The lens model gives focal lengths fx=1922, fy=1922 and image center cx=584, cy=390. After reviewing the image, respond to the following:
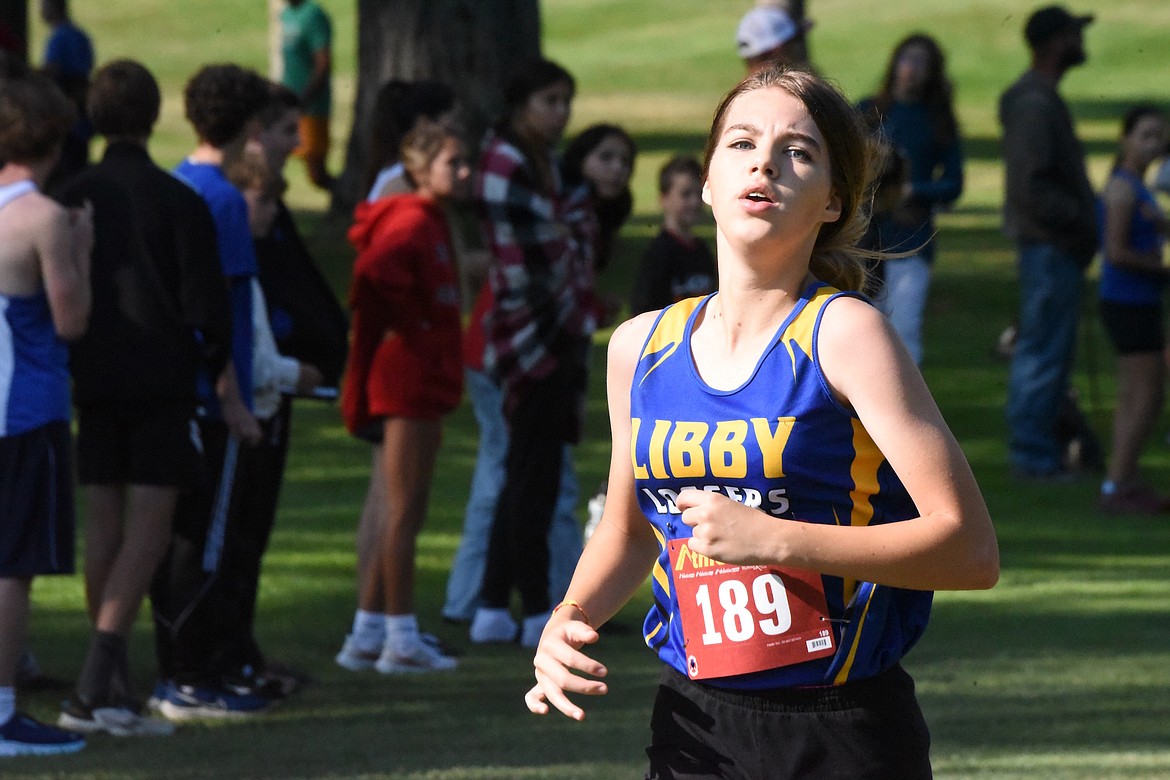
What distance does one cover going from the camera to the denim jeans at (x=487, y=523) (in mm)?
7977

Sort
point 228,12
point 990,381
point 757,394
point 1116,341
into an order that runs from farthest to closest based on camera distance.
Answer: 1. point 228,12
2. point 990,381
3. point 1116,341
4. point 757,394

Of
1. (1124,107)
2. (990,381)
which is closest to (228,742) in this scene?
(990,381)

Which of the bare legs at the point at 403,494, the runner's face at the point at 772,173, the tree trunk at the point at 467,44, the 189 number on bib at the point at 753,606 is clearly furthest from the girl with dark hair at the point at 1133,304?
the 189 number on bib at the point at 753,606

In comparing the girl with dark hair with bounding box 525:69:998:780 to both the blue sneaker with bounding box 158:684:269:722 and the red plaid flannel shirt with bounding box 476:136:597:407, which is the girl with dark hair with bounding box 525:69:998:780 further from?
the red plaid flannel shirt with bounding box 476:136:597:407

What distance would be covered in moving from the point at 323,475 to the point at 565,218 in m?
4.17

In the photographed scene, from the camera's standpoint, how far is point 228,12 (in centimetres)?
4491

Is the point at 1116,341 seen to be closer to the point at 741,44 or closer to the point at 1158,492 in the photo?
the point at 1158,492

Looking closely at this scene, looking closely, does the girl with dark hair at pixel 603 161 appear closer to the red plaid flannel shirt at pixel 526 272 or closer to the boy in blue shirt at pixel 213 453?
the red plaid flannel shirt at pixel 526 272

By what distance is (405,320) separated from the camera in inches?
280

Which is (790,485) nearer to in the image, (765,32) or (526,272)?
(526,272)

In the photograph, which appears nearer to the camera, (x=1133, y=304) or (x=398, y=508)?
(x=398, y=508)

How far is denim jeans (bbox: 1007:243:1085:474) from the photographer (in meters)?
10.8

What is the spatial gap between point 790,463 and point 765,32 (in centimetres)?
605

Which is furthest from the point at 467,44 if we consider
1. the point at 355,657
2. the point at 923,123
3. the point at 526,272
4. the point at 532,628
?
the point at 355,657
